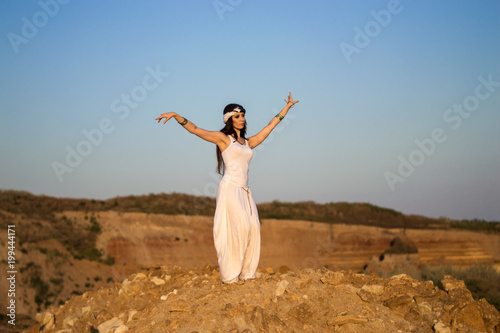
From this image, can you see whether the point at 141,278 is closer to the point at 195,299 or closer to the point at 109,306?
the point at 109,306

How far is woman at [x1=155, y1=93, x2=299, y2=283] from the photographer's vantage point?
751 cm

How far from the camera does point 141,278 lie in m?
8.62

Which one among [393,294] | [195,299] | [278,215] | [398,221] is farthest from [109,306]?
[398,221]

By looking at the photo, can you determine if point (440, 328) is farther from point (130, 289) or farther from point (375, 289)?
point (130, 289)

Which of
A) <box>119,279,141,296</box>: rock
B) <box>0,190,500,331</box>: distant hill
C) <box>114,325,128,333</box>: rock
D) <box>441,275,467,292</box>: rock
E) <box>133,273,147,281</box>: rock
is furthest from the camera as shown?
<box>0,190,500,331</box>: distant hill

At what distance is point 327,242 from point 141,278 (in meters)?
18.6

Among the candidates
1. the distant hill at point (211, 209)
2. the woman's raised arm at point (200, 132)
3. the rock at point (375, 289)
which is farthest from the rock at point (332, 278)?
the distant hill at point (211, 209)

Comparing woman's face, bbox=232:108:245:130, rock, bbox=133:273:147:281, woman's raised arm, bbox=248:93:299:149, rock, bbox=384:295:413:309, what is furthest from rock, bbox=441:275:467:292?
rock, bbox=133:273:147:281

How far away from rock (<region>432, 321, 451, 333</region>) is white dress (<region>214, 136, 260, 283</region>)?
2595mm

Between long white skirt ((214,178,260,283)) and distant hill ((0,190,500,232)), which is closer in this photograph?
long white skirt ((214,178,260,283))

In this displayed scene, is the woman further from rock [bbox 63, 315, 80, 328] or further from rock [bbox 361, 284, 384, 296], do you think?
rock [bbox 63, 315, 80, 328]

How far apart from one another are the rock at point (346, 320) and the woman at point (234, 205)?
5.26 feet

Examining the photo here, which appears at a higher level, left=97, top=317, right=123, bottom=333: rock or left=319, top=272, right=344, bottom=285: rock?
left=319, top=272, right=344, bottom=285: rock

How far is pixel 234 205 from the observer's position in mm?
7547
